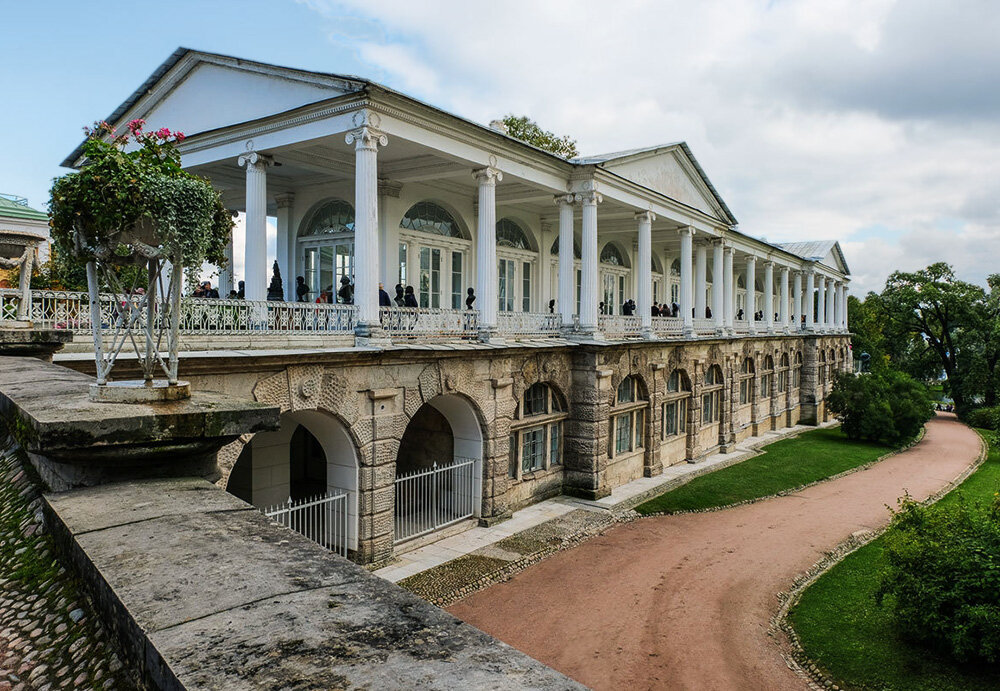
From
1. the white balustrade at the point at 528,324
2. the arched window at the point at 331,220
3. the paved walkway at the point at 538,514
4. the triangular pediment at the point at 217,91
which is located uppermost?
the triangular pediment at the point at 217,91

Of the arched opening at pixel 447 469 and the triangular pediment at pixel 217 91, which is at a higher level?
the triangular pediment at pixel 217 91

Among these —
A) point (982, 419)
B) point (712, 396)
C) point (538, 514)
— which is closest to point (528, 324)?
point (538, 514)

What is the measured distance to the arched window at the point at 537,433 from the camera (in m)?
17.0

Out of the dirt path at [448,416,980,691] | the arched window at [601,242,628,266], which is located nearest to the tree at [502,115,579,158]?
the arched window at [601,242,628,266]

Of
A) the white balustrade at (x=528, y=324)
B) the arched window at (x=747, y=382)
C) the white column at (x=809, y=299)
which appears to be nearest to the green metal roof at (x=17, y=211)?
the white balustrade at (x=528, y=324)

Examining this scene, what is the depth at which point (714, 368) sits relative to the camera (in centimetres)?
2756

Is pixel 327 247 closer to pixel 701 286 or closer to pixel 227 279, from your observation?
pixel 227 279

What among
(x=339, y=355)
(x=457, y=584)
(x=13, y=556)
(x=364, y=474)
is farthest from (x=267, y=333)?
(x=13, y=556)

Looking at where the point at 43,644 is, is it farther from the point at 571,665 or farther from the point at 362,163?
the point at 362,163

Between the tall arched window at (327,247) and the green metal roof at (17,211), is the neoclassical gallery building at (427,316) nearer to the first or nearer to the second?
the tall arched window at (327,247)

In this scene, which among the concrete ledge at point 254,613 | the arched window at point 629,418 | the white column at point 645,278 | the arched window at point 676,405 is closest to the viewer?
the concrete ledge at point 254,613

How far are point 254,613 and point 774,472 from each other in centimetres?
2481

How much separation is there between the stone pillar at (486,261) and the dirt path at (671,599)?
5.35 meters

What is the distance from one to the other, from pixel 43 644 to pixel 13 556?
2.92ft
